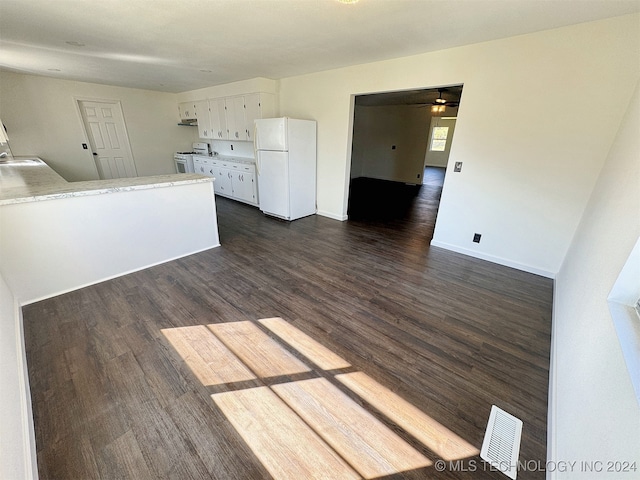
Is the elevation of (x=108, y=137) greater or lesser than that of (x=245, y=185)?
greater

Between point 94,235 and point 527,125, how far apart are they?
174 inches

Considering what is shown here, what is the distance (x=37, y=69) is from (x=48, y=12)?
3.14 metres

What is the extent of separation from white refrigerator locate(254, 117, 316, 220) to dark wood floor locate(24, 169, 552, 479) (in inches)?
51.0

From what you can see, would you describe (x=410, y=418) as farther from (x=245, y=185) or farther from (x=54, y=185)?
(x=245, y=185)

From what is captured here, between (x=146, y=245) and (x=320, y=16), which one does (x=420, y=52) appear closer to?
(x=320, y=16)

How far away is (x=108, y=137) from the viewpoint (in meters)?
5.70

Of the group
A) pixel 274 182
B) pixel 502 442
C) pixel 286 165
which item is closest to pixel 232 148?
pixel 274 182

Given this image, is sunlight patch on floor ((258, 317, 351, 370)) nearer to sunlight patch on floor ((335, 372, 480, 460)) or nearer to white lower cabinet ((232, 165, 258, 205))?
sunlight patch on floor ((335, 372, 480, 460))

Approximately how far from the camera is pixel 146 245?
109 inches

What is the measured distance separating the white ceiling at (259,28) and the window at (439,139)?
9.87 meters

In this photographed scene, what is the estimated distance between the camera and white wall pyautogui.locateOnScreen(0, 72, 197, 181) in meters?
4.60

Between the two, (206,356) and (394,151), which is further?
(394,151)

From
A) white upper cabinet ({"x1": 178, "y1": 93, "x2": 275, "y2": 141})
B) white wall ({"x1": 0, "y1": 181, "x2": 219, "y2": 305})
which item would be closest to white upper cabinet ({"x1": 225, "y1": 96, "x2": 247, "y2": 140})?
white upper cabinet ({"x1": 178, "y1": 93, "x2": 275, "y2": 141})

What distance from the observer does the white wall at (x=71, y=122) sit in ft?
15.1
